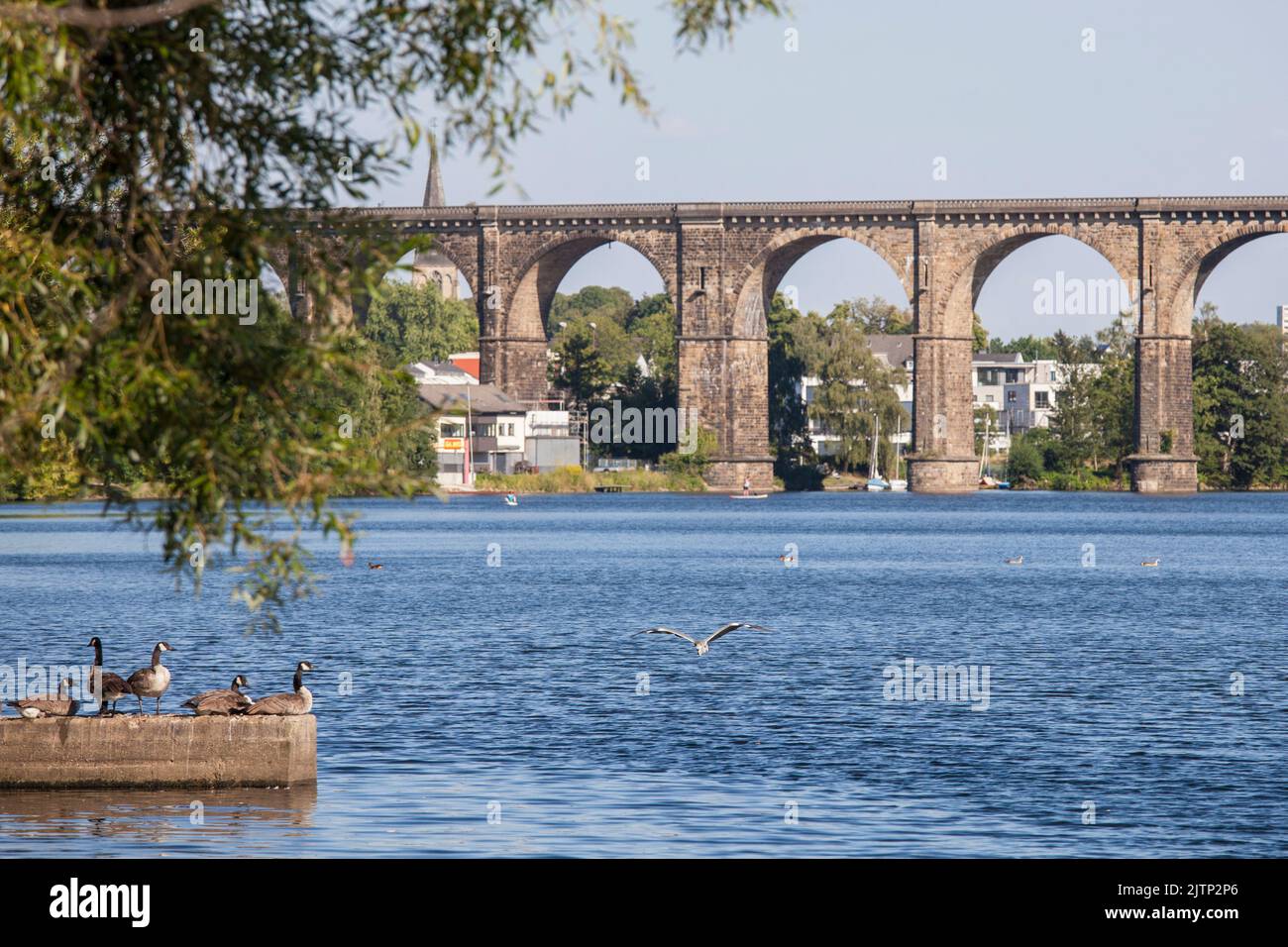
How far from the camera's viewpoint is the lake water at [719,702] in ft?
59.1

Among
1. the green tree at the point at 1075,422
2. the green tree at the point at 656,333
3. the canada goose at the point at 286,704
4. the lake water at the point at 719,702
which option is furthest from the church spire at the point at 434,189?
the canada goose at the point at 286,704

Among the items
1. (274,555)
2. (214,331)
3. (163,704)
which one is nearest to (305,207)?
(214,331)

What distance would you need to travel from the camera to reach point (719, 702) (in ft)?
92.2

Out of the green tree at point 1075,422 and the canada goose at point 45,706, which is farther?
the green tree at point 1075,422

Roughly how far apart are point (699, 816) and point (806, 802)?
131 cm

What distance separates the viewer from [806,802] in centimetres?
1961

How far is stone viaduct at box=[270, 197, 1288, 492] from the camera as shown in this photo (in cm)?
9944

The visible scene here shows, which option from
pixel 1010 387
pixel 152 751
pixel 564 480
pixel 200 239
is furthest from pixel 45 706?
pixel 1010 387

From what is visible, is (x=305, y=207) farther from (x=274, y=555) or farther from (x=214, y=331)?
(x=274, y=555)

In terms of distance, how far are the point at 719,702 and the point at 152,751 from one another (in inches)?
439

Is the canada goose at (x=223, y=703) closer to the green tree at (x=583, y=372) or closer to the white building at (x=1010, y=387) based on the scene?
the green tree at (x=583, y=372)

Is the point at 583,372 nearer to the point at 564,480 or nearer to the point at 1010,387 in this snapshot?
the point at 564,480

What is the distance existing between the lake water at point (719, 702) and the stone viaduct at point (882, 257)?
36.9 m
